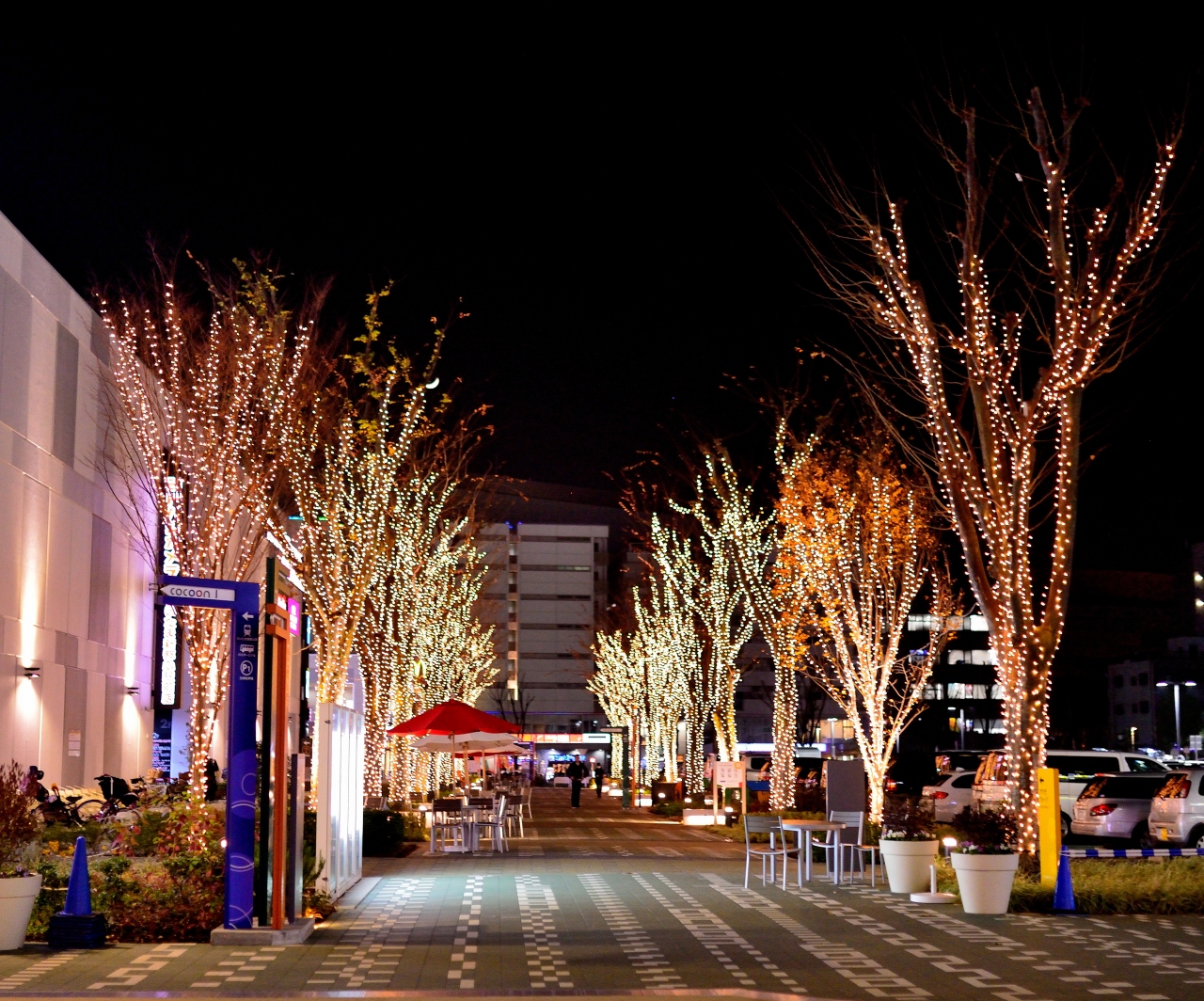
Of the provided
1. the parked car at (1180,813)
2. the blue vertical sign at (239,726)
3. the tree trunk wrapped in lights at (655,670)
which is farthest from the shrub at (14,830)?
the tree trunk wrapped in lights at (655,670)

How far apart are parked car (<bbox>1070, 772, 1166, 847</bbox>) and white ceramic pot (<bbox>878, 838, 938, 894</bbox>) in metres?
11.1

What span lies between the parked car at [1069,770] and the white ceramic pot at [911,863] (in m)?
11.4

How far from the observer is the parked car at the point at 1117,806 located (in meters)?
26.2

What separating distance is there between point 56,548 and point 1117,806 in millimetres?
23498

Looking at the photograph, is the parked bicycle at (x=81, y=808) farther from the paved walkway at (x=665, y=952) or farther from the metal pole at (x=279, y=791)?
the metal pole at (x=279, y=791)

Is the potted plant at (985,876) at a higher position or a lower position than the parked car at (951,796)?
higher

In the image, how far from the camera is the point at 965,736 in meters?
128

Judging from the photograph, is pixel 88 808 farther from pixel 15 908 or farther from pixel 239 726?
pixel 239 726

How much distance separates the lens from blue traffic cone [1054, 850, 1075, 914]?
575 inches

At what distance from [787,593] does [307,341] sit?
36.2 feet

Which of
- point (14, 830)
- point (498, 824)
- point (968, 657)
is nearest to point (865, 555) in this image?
point (498, 824)

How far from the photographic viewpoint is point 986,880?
14.4 meters

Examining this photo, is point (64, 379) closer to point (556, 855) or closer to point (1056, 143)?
point (556, 855)

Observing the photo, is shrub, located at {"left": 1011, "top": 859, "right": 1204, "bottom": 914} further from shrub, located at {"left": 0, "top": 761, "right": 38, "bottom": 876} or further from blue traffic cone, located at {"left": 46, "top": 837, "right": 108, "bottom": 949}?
shrub, located at {"left": 0, "top": 761, "right": 38, "bottom": 876}
